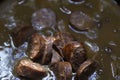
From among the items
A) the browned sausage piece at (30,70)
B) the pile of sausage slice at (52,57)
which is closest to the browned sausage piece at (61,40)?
the pile of sausage slice at (52,57)

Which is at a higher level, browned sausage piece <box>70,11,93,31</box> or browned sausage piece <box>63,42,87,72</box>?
browned sausage piece <box>70,11,93,31</box>

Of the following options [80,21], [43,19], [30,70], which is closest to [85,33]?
[80,21]

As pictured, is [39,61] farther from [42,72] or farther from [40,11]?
[40,11]

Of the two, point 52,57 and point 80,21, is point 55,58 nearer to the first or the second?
point 52,57

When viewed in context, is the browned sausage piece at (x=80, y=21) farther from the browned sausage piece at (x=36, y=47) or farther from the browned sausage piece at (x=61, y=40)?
the browned sausage piece at (x=36, y=47)

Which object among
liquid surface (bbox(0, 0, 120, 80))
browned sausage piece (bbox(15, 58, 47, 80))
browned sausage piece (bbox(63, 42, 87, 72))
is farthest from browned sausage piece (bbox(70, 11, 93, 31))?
browned sausage piece (bbox(15, 58, 47, 80))

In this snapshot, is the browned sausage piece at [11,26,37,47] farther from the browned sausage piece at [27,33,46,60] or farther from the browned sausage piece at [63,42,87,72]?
the browned sausage piece at [63,42,87,72]
